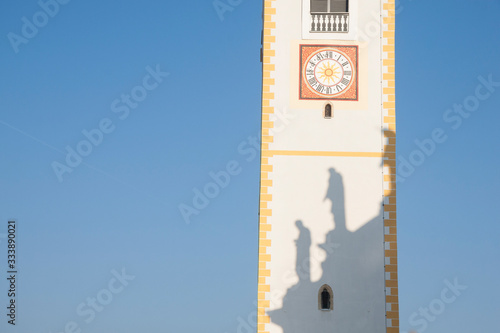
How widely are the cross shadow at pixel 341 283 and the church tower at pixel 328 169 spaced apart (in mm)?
27

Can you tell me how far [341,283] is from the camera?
25.2 meters

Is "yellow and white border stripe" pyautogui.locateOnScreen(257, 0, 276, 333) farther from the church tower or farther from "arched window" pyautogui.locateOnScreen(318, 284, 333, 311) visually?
"arched window" pyautogui.locateOnScreen(318, 284, 333, 311)

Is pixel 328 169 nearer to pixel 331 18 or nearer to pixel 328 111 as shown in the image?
pixel 328 111

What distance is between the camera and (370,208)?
25.7 m

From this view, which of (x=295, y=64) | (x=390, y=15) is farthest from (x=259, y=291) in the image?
(x=390, y=15)

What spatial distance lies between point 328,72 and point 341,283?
6106 millimetres

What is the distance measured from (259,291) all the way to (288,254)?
51.5 inches

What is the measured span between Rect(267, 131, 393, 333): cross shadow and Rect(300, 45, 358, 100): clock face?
3079 millimetres

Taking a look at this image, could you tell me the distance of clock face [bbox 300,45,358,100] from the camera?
2645cm

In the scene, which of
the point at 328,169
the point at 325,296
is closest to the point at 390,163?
the point at 328,169

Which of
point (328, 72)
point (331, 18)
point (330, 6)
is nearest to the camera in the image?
point (328, 72)

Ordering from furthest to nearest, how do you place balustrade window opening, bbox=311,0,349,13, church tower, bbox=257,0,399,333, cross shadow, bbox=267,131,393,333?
balustrade window opening, bbox=311,0,349,13 → church tower, bbox=257,0,399,333 → cross shadow, bbox=267,131,393,333

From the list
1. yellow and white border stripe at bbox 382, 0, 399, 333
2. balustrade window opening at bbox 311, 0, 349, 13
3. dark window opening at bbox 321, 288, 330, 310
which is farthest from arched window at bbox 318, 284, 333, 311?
balustrade window opening at bbox 311, 0, 349, 13

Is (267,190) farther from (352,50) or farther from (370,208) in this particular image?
(352,50)
